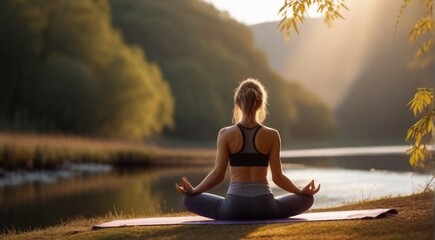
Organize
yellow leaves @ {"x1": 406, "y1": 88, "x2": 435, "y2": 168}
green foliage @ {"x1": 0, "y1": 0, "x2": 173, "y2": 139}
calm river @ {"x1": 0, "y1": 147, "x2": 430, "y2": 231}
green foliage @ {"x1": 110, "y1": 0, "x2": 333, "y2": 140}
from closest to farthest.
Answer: yellow leaves @ {"x1": 406, "y1": 88, "x2": 435, "y2": 168} → calm river @ {"x1": 0, "y1": 147, "x2": 430, "y2": 231} → green foliage @ {"x1": 0, "y1": 0, "x2": 173, "y2": 139} → green foliage @ {"x1": 110, "y1": 0, "x2": 333, "y2": 140}

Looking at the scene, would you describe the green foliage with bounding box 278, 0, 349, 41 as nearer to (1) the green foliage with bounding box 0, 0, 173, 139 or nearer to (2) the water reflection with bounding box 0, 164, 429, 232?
(2) the water reflection with bounding box 0, 164, 429, 232

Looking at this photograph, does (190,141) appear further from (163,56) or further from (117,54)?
(117,54)

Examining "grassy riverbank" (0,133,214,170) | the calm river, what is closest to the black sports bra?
the calm river

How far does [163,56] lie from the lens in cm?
5378

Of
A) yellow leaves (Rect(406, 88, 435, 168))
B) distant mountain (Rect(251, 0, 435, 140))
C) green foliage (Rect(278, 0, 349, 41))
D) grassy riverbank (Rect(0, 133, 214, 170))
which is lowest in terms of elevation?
grassy riverbank (Rect(0, 133, 214, 170))

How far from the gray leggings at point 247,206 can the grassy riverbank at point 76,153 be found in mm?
15837

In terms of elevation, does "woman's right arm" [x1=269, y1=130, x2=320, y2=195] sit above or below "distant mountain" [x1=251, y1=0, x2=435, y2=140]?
below

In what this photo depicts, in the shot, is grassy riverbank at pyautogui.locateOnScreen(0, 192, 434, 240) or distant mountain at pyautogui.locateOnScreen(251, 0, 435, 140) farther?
distant mountain at pyautogui.locateOnScreen(251, 0, 435, 140)

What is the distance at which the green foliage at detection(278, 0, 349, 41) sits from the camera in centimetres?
727

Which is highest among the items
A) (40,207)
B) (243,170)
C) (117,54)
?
(117,54)

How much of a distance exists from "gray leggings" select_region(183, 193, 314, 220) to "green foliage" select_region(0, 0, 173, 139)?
22606mm

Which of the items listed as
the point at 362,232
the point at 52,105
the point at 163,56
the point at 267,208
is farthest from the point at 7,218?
the point at 163,56

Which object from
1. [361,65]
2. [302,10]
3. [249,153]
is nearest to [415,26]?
[302,10]

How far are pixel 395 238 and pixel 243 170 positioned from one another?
64.2 inches
